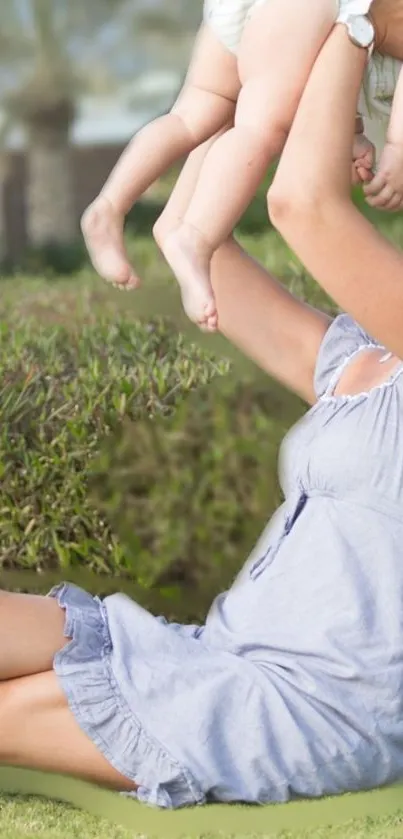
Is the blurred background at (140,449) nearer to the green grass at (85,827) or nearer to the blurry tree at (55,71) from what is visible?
the blurry tree at (55,71)

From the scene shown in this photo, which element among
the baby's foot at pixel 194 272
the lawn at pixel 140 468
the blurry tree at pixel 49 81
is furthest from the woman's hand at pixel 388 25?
the blurry tree at pixel 49 81

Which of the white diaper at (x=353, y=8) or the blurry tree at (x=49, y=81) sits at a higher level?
the white diaper at (x=353, y=8)

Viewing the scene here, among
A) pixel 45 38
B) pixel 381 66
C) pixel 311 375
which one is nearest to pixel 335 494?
pixel 311 375

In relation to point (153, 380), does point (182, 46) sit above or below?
above

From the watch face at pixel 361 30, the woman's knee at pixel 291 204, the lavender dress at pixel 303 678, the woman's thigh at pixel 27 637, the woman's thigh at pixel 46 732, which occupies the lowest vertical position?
the woman's thigh at pixel 46 732

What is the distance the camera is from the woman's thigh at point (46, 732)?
1912 mm

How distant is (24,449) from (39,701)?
1.11m

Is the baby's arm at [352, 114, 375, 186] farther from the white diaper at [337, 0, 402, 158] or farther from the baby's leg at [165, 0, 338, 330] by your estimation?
the baby's leg at [165, 0, 338, 330]

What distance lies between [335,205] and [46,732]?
2.83 ft

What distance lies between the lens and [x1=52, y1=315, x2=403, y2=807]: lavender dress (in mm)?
1870

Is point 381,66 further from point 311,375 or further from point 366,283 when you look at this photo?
point 311,375

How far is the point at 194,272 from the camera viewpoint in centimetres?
182

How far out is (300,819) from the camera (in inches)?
74.1

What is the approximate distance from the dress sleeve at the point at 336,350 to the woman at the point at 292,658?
96 millimetres
